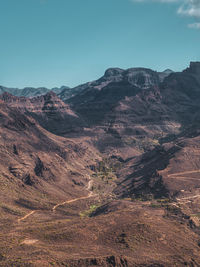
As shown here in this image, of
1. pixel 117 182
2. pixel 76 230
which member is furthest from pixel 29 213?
pixel 117 182

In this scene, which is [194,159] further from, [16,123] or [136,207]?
[16,123]

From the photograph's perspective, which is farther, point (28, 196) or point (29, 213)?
point (28, 196)

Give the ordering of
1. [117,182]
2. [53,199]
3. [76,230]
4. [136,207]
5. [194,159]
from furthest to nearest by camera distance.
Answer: [117,182] → [194,159] → [53,199] → [136,207] → [76,230]

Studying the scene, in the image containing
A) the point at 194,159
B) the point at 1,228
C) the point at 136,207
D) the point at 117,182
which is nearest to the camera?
the point at 1,228

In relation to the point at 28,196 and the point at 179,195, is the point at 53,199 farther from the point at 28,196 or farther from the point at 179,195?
the point at 179,195

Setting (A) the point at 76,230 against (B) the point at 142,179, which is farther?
(B) the point at 142,179

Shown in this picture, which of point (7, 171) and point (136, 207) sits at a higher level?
point (7, 171)

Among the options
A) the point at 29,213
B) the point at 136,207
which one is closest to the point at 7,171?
the point at 29,213

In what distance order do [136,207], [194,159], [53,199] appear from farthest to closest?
[194,159]
[53,199]
[136,207]

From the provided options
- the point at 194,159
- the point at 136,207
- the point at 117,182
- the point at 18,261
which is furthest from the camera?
the point at 117,182

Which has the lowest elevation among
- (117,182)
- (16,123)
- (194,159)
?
(117,182)
